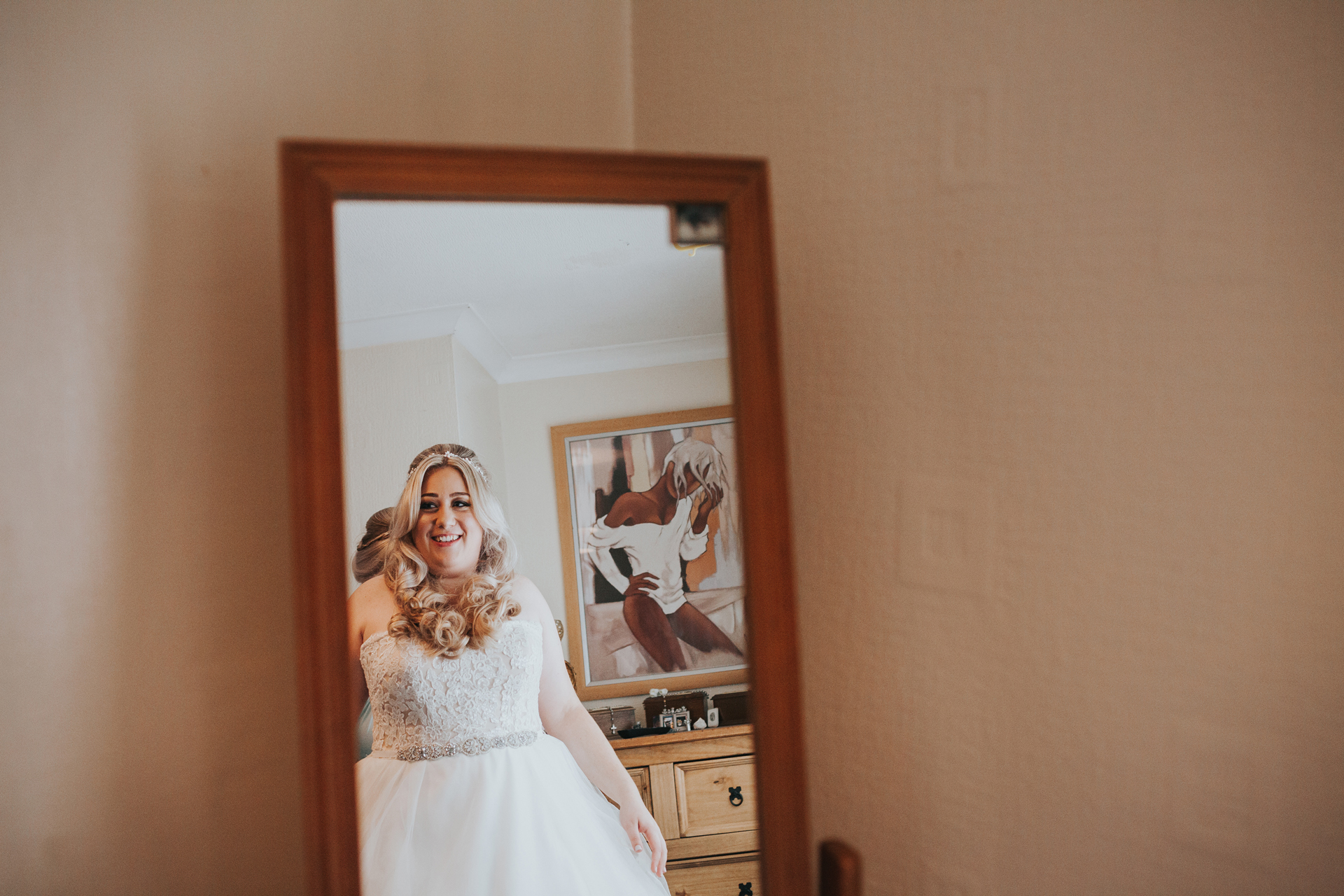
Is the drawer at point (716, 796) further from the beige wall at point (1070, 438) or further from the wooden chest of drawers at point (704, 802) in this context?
the beige wall at point (1070, 438)

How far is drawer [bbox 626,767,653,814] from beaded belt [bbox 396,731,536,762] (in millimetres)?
101

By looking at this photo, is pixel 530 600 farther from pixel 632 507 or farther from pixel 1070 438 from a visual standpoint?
pixel 1070 438

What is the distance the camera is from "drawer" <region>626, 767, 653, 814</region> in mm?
708

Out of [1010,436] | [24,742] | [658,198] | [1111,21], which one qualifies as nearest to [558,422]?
[658,198]

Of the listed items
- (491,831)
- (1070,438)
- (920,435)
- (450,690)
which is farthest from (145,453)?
(1070,438)

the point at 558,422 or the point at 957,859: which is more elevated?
the point at 558,422

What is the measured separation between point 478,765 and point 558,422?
12.5 inches

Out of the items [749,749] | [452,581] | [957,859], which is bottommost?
[957,859]

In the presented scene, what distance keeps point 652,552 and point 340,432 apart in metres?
0.30

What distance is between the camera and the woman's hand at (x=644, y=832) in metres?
0.70

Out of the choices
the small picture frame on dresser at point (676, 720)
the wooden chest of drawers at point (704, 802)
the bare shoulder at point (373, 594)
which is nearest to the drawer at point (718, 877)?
the wooden chest of drawers at point (704, 802)

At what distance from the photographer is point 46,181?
75cm

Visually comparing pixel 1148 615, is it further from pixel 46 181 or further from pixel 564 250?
pixel 46 181

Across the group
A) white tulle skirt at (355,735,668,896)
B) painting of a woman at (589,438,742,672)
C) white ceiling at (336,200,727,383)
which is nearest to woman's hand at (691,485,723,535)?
painting of a woman at (589,438,742,672)
